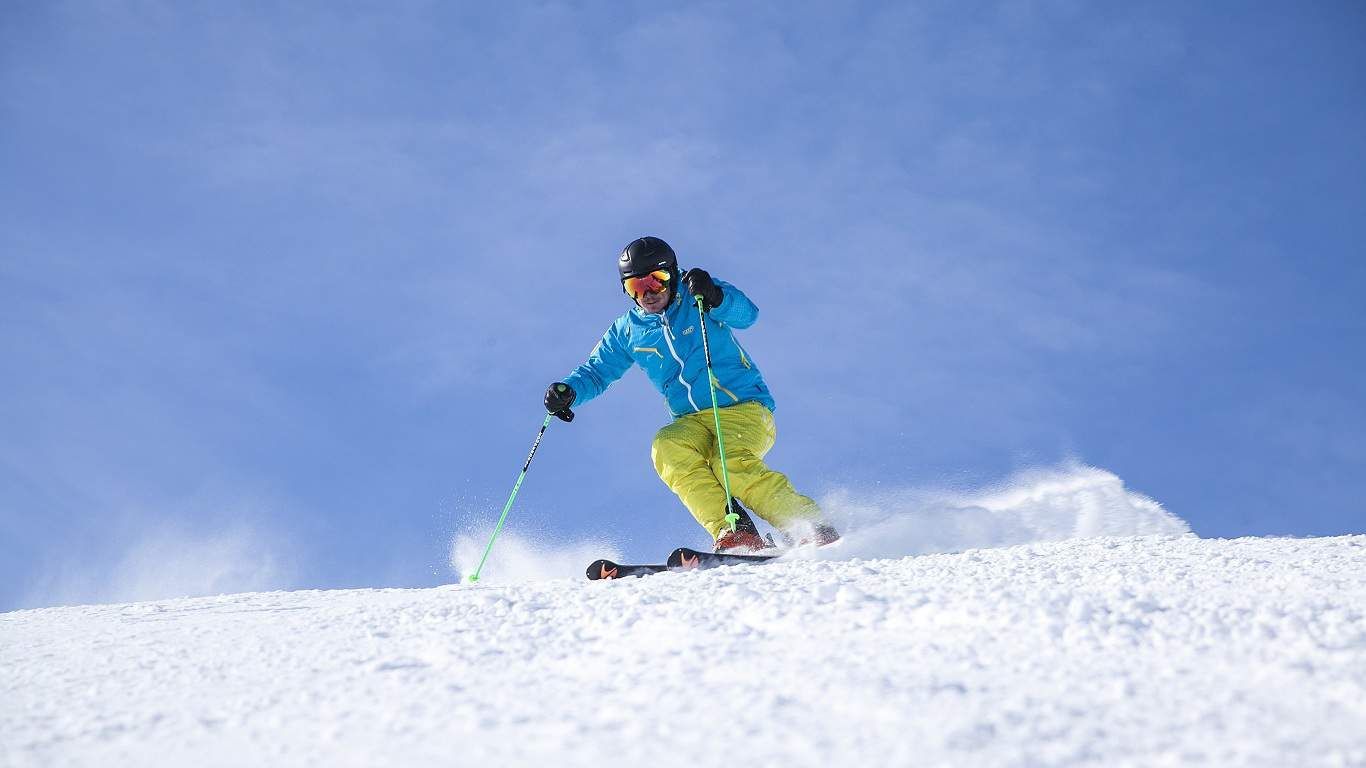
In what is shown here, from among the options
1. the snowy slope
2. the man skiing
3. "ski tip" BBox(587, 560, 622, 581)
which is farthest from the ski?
the man skiing

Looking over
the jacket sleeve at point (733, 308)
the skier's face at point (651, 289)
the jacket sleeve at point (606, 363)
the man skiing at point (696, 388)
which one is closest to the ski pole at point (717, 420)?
the man skiing at point (696, 388)

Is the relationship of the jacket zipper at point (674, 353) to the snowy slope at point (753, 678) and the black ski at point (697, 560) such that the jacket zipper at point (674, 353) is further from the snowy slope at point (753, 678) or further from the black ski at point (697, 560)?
the snowy slope at point (753, 678)

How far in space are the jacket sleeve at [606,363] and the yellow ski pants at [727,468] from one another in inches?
27.5

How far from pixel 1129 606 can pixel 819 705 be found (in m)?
1.25

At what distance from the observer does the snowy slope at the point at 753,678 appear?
6.36ft

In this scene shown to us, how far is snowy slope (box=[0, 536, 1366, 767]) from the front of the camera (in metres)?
1.94

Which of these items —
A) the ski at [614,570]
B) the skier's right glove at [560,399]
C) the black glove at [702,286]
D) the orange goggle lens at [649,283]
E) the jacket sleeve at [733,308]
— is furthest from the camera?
the skier's right glove at [560,399]

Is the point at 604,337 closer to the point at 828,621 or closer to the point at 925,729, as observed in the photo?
the point at 828,621

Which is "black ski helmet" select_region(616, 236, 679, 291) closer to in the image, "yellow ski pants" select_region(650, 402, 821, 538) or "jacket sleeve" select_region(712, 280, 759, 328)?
"jacket sleeve" select_region(712, 280, 759, 328)

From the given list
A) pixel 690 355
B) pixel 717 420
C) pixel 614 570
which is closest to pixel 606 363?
pixel 690 355

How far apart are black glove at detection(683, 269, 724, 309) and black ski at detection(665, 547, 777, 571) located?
2096 millimetres

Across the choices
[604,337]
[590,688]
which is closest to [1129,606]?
[590,688]

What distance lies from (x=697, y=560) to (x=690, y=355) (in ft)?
7.51

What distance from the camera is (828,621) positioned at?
279 centimetres
